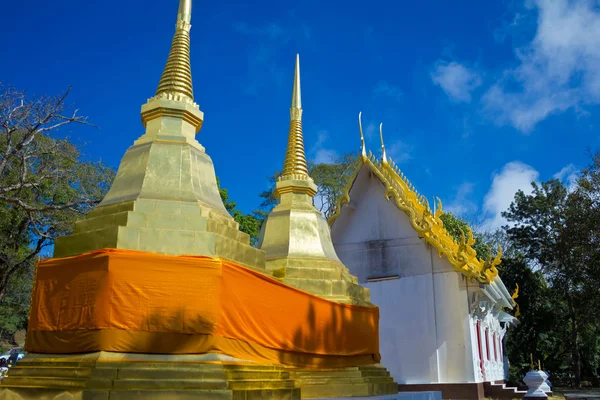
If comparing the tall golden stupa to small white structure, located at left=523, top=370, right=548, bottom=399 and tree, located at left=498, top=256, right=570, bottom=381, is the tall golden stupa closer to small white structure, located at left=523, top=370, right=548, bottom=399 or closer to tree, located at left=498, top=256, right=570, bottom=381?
small white structure, located at left=523, top=370, right=548, bottom=399

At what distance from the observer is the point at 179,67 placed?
29.7 feet

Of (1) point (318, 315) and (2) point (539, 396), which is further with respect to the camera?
(2) point (539, 396)

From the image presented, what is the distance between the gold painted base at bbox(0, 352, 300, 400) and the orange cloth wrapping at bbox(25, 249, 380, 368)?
0.17 metres

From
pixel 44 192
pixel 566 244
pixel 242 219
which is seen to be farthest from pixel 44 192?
pixel 566 244

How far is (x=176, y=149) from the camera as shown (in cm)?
828

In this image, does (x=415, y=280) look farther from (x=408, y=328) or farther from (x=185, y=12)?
(x=185, y=12)

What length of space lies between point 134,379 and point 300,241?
5415 millimetres

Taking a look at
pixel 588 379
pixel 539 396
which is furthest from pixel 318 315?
pixel 588 379

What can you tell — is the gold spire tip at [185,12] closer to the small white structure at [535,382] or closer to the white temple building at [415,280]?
the white temple building at [415,280]

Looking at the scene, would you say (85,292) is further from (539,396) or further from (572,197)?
(572,197)

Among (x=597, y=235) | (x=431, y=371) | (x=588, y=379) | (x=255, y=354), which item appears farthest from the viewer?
(x=588, y=379)

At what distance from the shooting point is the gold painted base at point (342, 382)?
8852 mm

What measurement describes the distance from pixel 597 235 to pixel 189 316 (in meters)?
21.9

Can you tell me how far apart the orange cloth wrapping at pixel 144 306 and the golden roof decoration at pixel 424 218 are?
8190mm
